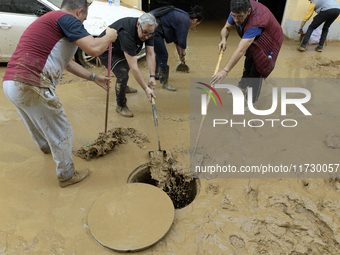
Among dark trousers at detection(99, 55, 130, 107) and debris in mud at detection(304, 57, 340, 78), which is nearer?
dark trousers at detection(99, 55, 130, 107)

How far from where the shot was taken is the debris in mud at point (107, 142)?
2.89 metres

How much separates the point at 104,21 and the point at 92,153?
310 centimetres

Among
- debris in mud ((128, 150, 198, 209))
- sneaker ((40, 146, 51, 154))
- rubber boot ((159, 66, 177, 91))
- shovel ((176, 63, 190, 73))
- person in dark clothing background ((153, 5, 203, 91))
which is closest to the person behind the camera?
debris in mud ((128, 150, 198, 209))

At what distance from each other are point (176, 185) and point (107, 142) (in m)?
0.99

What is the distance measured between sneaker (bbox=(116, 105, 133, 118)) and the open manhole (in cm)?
112

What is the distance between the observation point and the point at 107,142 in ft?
9.62

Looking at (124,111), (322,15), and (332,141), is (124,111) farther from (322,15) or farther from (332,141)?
(322,15)

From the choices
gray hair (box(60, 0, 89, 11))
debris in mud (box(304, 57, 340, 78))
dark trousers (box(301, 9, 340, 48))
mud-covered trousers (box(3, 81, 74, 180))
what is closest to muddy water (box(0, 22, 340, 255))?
mud-covered trousers (box(3, 81, 74, 180))

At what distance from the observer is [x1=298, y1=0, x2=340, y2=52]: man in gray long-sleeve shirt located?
18.2ft

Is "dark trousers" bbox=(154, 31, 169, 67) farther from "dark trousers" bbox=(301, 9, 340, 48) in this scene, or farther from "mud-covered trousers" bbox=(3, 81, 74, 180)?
"dark trousers" bbox=(301, 9, 340, 48)

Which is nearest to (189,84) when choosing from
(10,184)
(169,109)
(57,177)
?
(169,109)

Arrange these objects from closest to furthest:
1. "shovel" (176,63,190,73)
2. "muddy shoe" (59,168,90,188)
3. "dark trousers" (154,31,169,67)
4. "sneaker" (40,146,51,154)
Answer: "muddy shoe" (59,168,90,188) → "sneaker" (40,146,51,154) → "dark trousers" (154,31,169,67) → "shovel" (176,63,190,73)

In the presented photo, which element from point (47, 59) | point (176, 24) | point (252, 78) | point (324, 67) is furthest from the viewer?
point (324, 67)

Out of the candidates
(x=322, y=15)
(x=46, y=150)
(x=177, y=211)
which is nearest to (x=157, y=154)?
(x=177, y=211)
